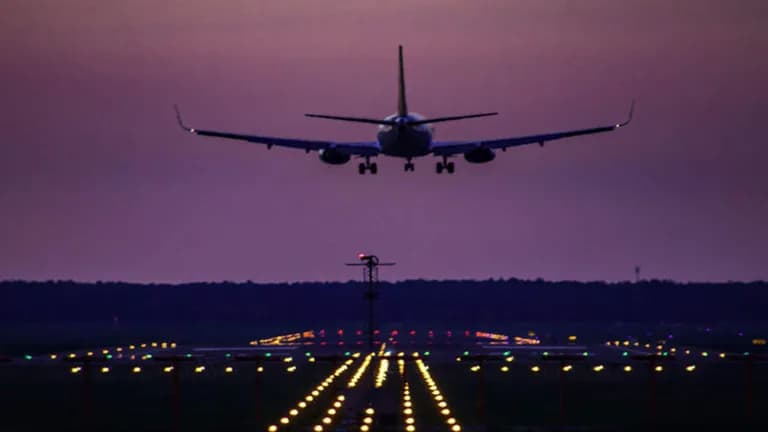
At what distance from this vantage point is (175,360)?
181 feet

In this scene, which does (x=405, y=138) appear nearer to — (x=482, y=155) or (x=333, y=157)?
(x=333, y=157)

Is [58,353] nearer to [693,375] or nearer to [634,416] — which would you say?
[693,375]

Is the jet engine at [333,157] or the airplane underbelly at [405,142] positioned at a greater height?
the airplane underbelly at [405,142]

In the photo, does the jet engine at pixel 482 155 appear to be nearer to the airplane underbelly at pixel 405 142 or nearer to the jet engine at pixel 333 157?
the airplane underbelly at pixel 405 142

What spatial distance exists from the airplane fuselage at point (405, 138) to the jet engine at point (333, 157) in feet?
11.2

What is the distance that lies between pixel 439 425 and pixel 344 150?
49.1 meters

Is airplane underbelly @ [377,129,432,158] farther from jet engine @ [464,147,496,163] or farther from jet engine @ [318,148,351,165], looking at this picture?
jet engine @ [464,147,496,163]

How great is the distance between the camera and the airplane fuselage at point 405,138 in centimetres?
10062

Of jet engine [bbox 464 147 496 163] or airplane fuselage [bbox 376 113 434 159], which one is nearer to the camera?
jet engine [bbox 464 147 496 163]

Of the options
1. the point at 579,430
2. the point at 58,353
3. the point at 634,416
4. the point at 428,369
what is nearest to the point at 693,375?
the point at 428,369

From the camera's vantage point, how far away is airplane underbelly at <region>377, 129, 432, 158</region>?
10062 cm

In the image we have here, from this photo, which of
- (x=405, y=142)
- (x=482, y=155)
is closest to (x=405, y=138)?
(x=405, y=142)

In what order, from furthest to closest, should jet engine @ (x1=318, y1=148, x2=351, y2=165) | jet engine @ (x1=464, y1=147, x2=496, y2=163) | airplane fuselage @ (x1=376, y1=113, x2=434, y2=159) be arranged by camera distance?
1. airplane fuselage @ (x1=376, y1=113, x2=434, y2=159)
2. jet engine @ (x1=318, y1=148, x2=351, y2=165)
3. jet engine @ (x1=464, y1=147, x2=496, y2=163)

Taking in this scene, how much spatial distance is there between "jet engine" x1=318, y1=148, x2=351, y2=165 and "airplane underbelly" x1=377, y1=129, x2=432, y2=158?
337 cm
